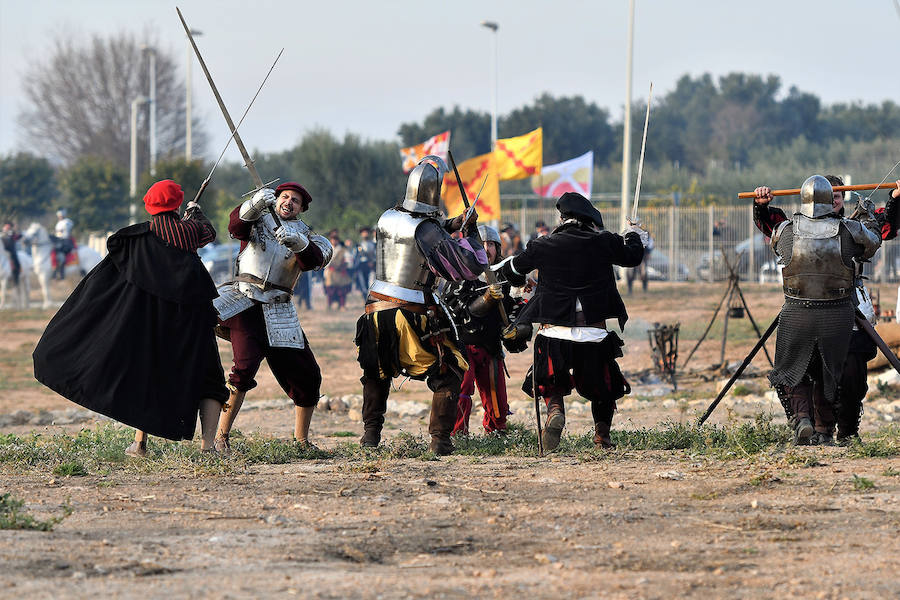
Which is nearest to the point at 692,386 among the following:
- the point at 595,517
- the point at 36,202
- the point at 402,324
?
the point at 402,324

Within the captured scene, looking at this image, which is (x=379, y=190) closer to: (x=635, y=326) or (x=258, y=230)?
(x=635, y=326)

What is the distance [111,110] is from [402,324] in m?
61.8

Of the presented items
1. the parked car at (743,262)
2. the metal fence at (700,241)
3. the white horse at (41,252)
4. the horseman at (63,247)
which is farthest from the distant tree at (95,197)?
the parked car at (743,262)

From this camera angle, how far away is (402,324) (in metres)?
8.10

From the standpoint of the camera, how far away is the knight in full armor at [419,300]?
8055mm

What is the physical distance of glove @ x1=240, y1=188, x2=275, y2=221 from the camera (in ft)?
26.2

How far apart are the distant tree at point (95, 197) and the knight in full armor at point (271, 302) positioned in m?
33.4

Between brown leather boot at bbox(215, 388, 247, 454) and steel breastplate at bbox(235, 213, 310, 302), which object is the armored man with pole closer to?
steel breastplate at bbox(235, 213, 310, 302)

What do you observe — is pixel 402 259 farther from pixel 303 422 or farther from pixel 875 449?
pixel 875 449

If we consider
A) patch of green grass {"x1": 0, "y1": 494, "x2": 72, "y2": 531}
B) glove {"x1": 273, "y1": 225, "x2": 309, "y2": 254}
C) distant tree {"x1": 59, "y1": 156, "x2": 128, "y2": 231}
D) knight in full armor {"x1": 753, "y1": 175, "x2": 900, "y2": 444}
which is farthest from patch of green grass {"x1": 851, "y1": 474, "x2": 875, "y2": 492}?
distant tree {"x1": 59, "y1": 156, "x2": 128, "y2": 231}

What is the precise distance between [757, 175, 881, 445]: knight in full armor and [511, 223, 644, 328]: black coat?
3.45 ft

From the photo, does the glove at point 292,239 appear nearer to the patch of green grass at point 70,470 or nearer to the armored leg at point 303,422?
the armored leg at point 303,422

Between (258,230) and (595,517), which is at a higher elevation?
(258,230)

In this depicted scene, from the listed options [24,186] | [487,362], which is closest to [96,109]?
[24,186]
